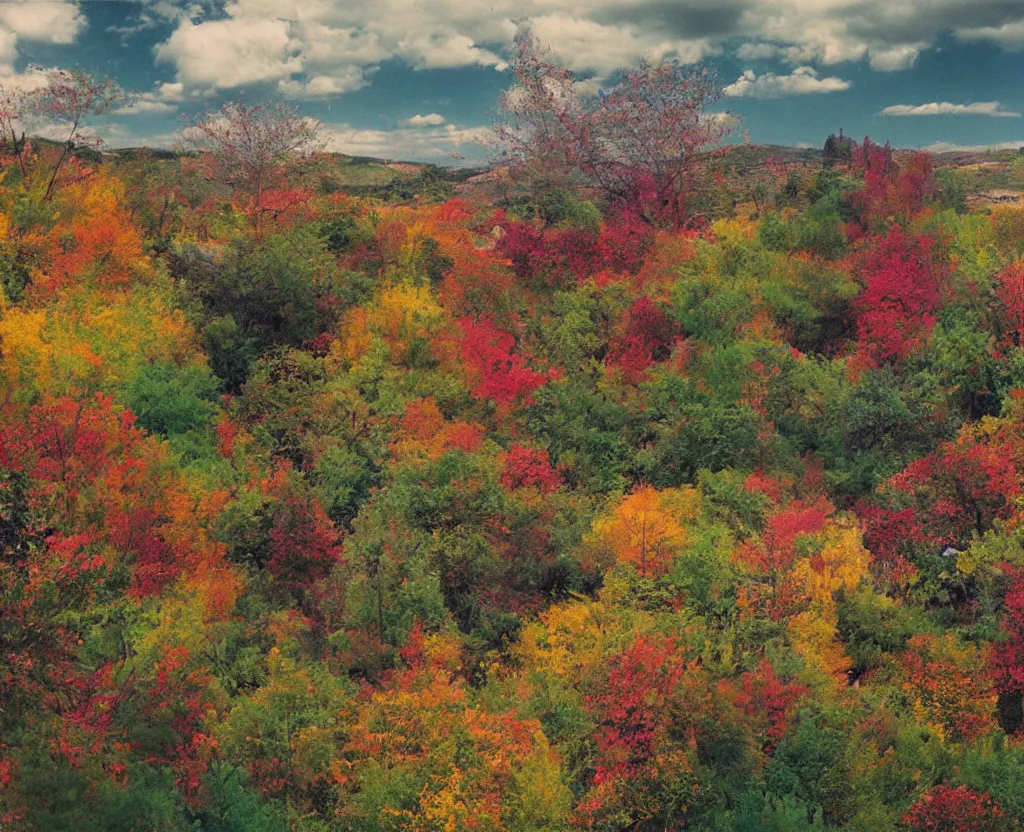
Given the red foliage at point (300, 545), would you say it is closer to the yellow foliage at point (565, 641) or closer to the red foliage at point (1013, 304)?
the yellow foliage at point (565, 641)

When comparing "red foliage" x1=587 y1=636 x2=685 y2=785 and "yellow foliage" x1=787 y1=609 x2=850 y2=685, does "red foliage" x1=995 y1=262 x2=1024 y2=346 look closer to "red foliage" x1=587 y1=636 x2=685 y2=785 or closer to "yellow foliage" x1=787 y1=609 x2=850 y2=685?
"yellow foliage" x1=787 y1=609 x2=850 y2=685

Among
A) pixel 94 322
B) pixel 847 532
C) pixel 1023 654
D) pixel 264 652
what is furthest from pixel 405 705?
pixel 94 322

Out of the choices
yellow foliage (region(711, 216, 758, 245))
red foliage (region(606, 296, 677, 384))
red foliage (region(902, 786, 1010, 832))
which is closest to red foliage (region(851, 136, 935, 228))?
yellow foliage (region(711, 216, 758, 245))

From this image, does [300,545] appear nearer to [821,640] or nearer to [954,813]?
[821,640]

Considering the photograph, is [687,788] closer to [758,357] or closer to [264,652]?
[264,652]

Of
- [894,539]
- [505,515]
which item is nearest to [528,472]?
[505,515]

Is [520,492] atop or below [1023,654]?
atop
